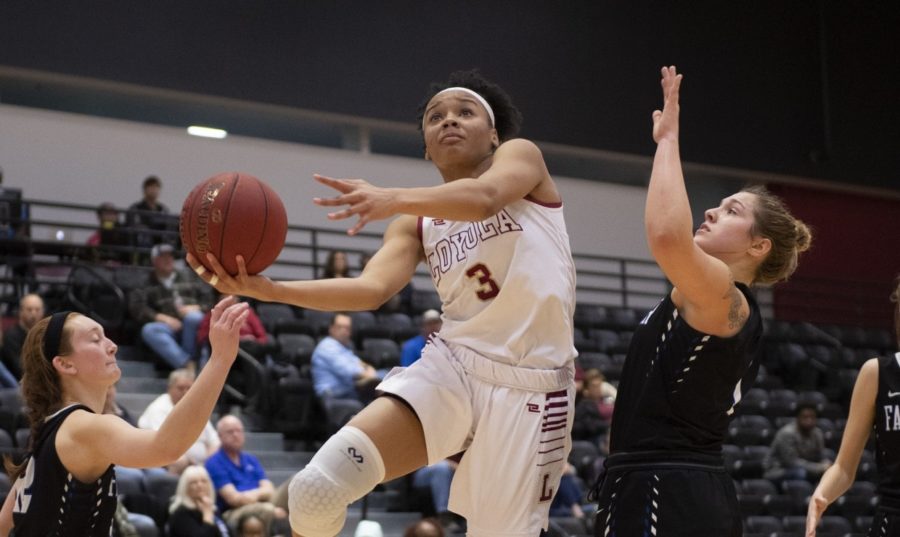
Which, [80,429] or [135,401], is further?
[135,401]

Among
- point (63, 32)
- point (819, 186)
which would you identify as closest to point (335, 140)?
point (63, 32)

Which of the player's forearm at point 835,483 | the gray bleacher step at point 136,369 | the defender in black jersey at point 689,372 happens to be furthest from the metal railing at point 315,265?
the defender in black jersey at point 689,372

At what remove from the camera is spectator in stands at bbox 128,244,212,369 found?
9.48m

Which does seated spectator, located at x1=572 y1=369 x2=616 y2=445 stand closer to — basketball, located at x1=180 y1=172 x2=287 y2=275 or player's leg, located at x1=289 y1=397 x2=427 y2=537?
player's leg, located at x1=289 y1=397 x2=427 y2=537

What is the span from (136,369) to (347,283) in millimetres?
6003

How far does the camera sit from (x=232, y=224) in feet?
11.8

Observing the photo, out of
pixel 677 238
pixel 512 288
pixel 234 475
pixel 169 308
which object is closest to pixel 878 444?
pixel 512 288

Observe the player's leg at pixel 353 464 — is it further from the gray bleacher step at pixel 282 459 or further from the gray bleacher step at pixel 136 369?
the gray bleacher step at pixel 136 369

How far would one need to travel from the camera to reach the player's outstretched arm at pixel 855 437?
14.7 feet

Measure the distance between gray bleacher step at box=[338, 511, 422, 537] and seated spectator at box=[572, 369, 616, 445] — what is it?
203cm

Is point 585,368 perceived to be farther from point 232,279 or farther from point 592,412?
point 232,279

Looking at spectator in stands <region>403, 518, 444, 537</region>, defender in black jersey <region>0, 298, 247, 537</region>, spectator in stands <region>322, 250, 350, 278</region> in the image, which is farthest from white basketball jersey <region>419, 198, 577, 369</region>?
spectator in stands <region>322, 250, 350, 278</region>

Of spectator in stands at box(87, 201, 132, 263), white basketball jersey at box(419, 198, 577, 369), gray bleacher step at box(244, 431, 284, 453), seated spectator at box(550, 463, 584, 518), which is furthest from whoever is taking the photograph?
spectator in stands at box(87, 201, 132, 263)

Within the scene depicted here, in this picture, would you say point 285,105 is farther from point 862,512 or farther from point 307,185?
point 862,512
